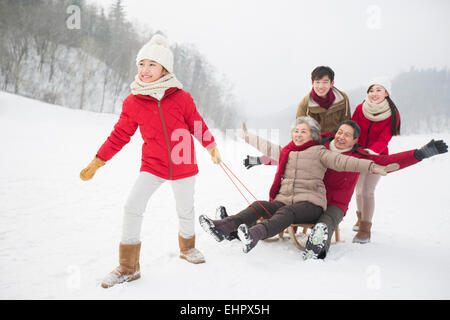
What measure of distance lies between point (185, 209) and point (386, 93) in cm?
250

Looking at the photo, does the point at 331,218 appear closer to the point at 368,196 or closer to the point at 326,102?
the point at 368,196

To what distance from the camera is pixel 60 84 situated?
21.0m

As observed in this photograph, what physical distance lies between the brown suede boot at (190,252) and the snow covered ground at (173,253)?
0.21 ft

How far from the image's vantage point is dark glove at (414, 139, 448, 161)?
2.23 meters

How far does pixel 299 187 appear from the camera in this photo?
277 centimetres

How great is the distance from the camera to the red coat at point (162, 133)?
86.5 inches

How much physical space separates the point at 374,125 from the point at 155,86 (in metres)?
2.38

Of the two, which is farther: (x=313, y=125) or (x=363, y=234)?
(x=363, y=234)

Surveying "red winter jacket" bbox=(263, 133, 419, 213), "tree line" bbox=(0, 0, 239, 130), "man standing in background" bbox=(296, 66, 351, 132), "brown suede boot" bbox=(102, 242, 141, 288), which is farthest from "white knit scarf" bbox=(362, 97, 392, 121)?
"tree line" bbox=(0, 0, 239, 130)

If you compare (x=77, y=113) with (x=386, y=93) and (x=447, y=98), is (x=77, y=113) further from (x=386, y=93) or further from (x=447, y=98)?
(x=447, y=98)

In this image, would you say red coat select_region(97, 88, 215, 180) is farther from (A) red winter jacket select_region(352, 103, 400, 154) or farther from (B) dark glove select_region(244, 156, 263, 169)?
(A) red winter jacket select_region(352, 103, 400, 154)

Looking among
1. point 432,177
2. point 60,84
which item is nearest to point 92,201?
point 432,177

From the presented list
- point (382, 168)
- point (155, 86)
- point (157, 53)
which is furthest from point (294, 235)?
point (157, 53)

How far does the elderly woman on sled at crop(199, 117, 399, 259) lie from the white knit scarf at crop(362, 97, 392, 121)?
674 mm
